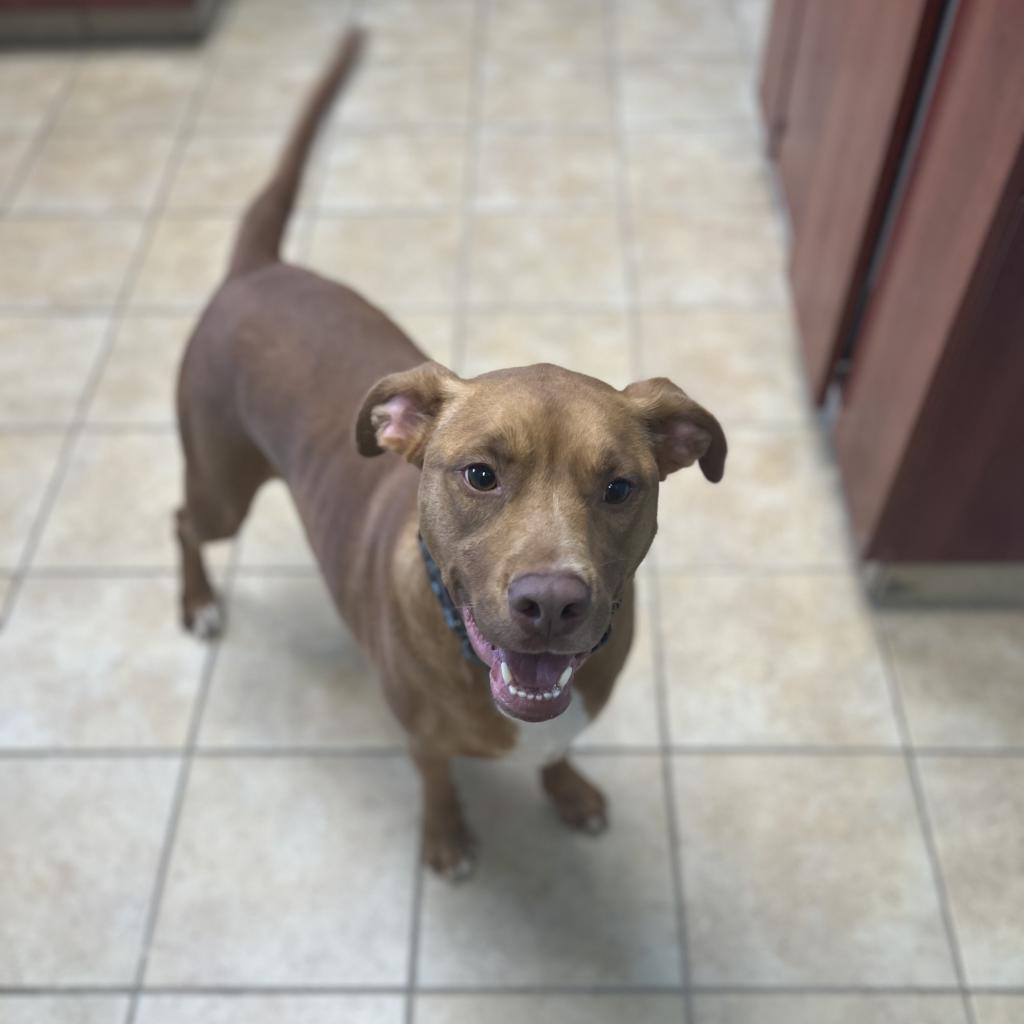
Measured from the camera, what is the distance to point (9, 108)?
4.42m

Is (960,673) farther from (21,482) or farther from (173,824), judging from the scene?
(21,482)

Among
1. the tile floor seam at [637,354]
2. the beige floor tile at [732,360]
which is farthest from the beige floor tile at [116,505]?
the beige floor tile at [732,360]

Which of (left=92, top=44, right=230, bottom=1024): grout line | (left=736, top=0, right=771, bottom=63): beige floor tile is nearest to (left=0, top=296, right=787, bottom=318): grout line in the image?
(left=92, top=44, right=230, bottom=1024): grout line

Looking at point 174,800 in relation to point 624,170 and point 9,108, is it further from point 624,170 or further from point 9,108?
point 9,108

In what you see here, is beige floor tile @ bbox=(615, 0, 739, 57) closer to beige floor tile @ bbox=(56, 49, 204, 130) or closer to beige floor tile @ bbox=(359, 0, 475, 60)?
beige floor tile @ bbox=(359, 0, 475, 60)

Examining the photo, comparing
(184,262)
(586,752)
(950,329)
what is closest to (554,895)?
(586,752)

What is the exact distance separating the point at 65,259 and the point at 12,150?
0.74 m

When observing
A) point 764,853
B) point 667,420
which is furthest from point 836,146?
point 764,853

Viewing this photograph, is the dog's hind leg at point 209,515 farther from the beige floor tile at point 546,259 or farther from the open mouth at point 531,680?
the beige floor tile at point 546,259

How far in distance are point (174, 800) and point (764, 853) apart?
1390 mm

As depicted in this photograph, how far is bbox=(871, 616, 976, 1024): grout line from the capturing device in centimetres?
233

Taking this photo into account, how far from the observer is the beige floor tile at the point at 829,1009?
2277 mm

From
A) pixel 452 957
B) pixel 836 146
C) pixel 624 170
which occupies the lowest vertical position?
pixel 452 957

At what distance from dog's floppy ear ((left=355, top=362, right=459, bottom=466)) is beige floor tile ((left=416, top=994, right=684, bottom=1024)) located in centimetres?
120
